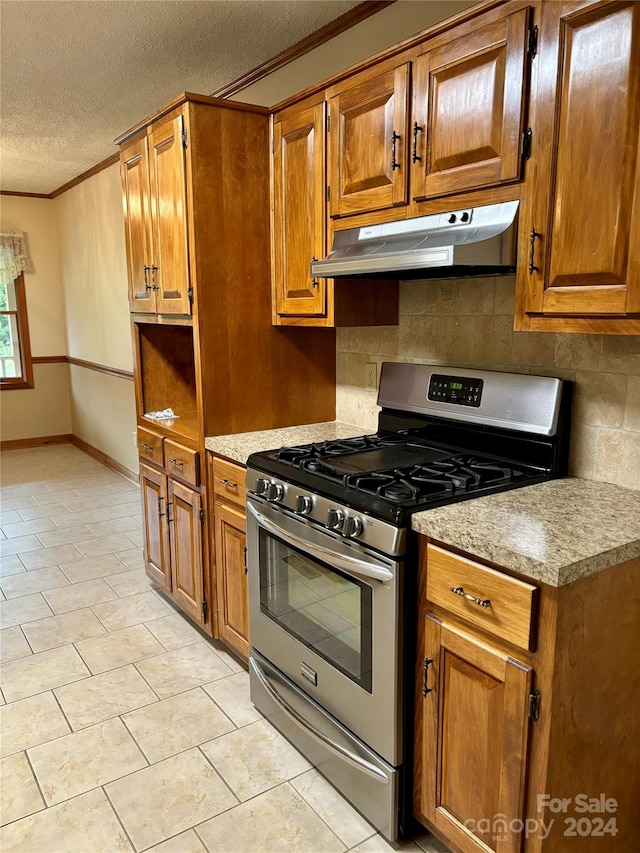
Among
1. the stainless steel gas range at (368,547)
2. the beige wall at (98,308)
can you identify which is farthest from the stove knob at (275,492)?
the beige wall at (98,308)

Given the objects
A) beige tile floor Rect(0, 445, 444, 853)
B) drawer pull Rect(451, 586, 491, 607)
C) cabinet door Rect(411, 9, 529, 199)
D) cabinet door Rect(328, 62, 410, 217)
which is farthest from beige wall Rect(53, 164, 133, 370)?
drawer pull Rect(451, 586, 491, 607)

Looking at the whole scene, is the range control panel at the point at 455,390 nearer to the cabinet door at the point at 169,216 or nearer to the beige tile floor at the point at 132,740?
the cabinet door at the point at 169,216

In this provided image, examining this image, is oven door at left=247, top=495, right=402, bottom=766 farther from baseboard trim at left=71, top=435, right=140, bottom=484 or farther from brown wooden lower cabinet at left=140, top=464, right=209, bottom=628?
baseboard trim at left=71, top=435, right=140, bottom=484

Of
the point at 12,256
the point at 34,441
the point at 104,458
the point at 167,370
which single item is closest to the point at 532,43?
the point at 167,370

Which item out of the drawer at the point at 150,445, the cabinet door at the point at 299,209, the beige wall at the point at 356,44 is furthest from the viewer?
the drawer at the point at 150,445

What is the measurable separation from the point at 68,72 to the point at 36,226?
150 inches

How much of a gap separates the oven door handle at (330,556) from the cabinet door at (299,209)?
0.82 m

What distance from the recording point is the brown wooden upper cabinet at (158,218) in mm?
2508

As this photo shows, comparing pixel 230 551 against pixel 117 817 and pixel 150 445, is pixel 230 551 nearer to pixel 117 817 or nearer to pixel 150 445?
pixel 150 445

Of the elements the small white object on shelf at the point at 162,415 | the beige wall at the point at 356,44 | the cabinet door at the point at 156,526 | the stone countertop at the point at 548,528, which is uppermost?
the beige wall at the point at 356,44

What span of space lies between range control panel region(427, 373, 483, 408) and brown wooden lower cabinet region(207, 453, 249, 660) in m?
0.77

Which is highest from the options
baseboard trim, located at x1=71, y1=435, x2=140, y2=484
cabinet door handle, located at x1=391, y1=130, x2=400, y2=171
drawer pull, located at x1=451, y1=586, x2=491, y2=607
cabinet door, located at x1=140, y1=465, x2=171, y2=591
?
cabinet door handle, located at x1=391, y1=130, x2=400, y2=171

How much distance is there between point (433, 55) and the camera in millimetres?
1826

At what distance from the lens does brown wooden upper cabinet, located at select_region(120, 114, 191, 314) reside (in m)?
2.51
